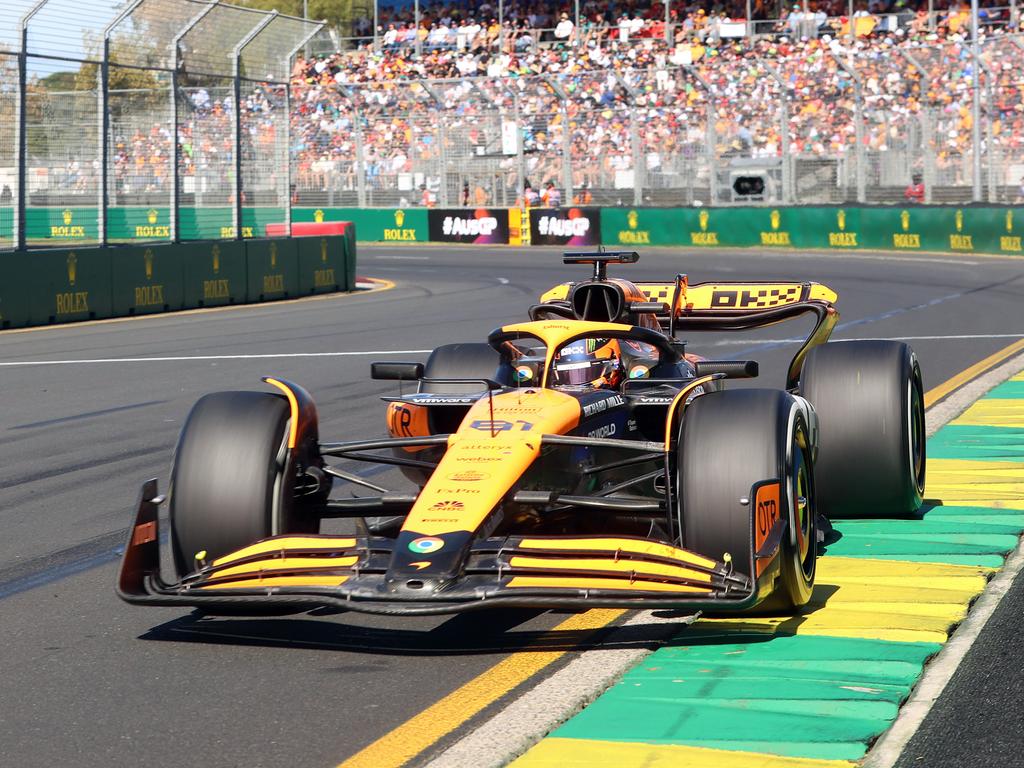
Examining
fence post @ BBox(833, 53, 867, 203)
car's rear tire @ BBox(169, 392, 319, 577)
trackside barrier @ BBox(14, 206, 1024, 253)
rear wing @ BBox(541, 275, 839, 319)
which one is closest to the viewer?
car's rear tire @ BBox(169, 392, 319, 577)

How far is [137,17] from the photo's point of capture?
1991cm

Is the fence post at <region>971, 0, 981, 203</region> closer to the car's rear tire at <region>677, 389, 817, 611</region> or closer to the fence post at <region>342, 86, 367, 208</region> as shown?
the fence post at <region>342, 86, 367, 208</region>

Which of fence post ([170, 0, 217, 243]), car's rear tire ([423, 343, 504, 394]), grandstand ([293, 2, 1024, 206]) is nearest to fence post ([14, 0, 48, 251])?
fence post ([170, 0, 217, 243])

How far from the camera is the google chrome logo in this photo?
4.72 metres

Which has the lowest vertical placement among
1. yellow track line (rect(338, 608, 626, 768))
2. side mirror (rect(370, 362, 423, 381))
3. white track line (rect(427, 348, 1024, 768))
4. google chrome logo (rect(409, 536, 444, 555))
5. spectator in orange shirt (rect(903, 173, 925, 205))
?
yellow track line (rect(338, 608, 626, 768))

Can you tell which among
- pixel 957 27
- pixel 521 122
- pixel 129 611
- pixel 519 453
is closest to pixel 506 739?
pixel 519 453

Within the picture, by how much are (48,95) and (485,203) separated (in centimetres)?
1991

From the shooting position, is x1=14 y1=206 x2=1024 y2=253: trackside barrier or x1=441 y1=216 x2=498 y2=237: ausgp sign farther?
x1=441 y1=216 x2=498 y2=237: ausgp sign

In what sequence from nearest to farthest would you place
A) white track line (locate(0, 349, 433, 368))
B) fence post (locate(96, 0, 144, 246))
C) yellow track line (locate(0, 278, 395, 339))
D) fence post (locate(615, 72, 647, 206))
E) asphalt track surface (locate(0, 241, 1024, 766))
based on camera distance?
asphalt track surface (locate(0, 241, 1024, 766))
white track line (locate(0, 349, 433, 368))
yellow track line (locate(0, 278, 395, 339))
fence post (locate(96, 0, 144, 246))
fence post (locate(615, 72, 647, 206))

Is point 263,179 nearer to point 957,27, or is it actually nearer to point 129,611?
point 129,611

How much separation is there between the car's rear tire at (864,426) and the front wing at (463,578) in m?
2.06

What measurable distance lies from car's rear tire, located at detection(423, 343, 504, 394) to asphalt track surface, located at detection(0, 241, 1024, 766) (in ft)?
5.27

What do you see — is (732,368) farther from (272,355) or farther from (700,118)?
(700,118)

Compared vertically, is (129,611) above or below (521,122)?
below
